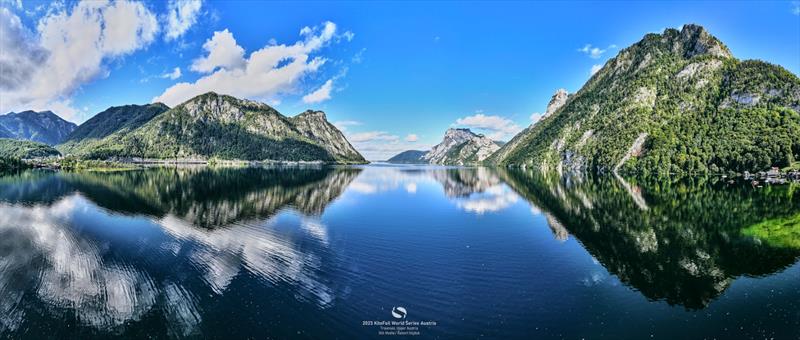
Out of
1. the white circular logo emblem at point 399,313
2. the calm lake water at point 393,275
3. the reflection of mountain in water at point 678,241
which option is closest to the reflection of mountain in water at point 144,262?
the calm lake water at point 393,275

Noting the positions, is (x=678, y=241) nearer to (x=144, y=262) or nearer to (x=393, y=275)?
(x=393, y=275)

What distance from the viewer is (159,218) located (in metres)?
53.1

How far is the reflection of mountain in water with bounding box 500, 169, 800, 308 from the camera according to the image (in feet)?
91.3

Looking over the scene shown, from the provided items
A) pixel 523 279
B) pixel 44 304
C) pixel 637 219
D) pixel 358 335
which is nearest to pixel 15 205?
pixel 44 304

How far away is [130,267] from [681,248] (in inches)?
1977

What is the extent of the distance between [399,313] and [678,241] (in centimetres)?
3592

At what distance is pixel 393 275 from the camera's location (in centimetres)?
2858

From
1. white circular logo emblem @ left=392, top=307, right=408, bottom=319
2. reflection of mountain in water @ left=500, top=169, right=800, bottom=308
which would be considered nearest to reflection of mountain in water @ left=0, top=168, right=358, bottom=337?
white circular logo emblem @ left=392, top=307, right=408, bottom=319

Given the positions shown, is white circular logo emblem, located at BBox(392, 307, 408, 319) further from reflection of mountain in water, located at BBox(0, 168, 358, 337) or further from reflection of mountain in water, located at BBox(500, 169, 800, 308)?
reflection of mountain in water, located at BBox(500, 169, 800, 308)

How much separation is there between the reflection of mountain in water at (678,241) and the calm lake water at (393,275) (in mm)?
266

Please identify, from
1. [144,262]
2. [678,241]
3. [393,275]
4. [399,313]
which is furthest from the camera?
[678,241]

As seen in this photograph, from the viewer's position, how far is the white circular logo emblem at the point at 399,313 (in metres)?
21.1

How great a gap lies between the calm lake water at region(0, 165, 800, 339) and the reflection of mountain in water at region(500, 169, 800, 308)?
266mm

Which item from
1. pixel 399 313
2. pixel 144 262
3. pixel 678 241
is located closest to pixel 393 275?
pixel 399 313
